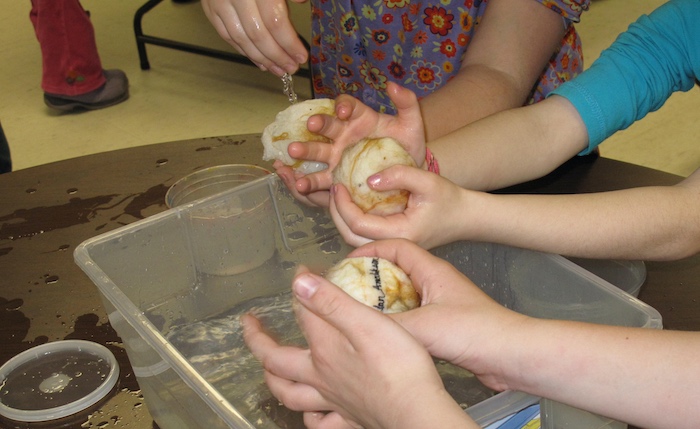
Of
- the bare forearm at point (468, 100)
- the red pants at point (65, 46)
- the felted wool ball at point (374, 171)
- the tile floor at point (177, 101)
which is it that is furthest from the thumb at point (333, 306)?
the red pants at point (65, 46)

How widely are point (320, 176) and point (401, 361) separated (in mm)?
380

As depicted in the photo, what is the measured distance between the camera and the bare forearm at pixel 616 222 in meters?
0.89

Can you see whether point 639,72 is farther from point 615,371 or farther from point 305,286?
point 305,286

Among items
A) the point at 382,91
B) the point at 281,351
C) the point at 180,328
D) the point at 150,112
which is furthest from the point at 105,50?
the point at 281,351

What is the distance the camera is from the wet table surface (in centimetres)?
88

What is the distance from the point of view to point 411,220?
795 mm

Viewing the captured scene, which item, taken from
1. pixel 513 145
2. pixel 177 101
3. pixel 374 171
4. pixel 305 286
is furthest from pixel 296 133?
pixel 177 101

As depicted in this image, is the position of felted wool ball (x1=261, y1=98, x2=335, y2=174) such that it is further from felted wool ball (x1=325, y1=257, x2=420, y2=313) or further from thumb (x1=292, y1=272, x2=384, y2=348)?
thumb (x1=292, y1=272, x2=384, y2=348)

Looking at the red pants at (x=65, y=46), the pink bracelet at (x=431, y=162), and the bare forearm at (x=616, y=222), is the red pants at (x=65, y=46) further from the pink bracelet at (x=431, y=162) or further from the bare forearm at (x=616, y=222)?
the bare forearm at (x=616, y=222)

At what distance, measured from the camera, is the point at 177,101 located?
9.78 feet

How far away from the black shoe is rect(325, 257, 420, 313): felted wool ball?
243 cm

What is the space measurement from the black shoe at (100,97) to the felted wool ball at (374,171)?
2319mm

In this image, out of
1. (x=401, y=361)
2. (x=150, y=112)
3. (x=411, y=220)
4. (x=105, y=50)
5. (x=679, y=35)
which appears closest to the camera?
(x=401, y=361)

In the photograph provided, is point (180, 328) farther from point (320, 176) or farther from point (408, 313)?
point (408, 313)
